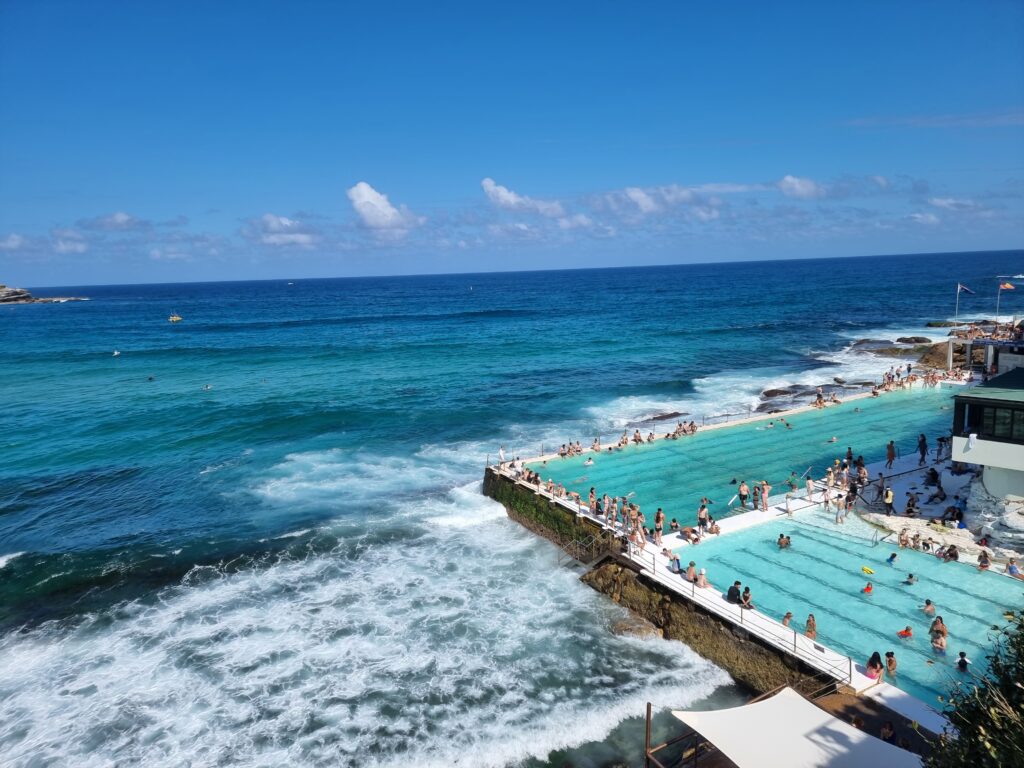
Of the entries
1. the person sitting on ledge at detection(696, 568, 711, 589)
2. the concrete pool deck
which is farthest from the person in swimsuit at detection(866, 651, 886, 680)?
the person sitting on ledge at detection(696, 568, 711, 589)

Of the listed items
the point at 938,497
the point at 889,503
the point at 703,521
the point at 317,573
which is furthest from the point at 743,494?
the point at 317,573

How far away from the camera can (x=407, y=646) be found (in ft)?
59.1

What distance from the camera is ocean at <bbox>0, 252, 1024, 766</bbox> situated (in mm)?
15109

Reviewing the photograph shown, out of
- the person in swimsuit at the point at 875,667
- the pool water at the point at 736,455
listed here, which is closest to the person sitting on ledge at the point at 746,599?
the person in swimsuit at the point at 875,667

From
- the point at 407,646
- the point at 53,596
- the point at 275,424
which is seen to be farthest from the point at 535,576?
the point at 275,424

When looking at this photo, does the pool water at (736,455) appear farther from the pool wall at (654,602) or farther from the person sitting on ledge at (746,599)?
the person sitting on ledge at (746,599)

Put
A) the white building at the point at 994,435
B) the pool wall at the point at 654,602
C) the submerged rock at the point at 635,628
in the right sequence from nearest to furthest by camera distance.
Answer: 1. the pool wall at the point at 654,602
2. the submerged rock at the point at 635,628
3. the white building at the point at 994,435

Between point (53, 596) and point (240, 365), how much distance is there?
146ft

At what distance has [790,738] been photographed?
11.4 meters

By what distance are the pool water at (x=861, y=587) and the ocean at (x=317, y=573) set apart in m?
3.19

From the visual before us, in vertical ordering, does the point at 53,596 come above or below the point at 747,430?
below

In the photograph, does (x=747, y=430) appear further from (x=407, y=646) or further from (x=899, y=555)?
(x=407, y=646)

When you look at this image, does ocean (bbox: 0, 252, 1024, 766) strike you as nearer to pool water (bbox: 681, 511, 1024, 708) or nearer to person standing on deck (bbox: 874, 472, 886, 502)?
pool water (bbox: 681, 511, 1024, 708)

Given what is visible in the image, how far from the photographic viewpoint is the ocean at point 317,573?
49.6 ft
